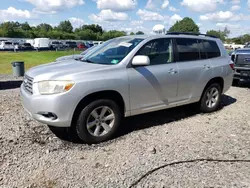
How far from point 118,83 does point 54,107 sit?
110cm

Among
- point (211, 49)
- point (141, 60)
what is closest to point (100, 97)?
point (141, 60)

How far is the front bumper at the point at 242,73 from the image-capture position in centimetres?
890

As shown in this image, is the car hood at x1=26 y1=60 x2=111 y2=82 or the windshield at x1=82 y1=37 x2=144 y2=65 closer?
the car hood at x1=26 y1=60 x2=111 y2=82

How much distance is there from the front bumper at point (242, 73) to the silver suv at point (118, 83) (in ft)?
12.3

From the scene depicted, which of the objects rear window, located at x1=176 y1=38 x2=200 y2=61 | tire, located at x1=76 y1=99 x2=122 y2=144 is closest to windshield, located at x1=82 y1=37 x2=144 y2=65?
tire, located at x1=76 y1=99 x2=122 y2=144

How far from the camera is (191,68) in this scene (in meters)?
5.26

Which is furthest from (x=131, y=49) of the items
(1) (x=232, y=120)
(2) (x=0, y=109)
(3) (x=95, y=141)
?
(2) (x=0, y=109)

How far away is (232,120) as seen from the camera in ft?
18.5

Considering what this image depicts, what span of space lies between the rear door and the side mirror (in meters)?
1.05

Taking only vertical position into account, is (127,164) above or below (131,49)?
below

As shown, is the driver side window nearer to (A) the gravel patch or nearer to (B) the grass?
(A) the gravel patch

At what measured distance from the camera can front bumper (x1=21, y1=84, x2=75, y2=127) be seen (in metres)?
3.75

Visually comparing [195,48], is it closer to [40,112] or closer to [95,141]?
[95,141]

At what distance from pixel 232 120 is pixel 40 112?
4.08m
